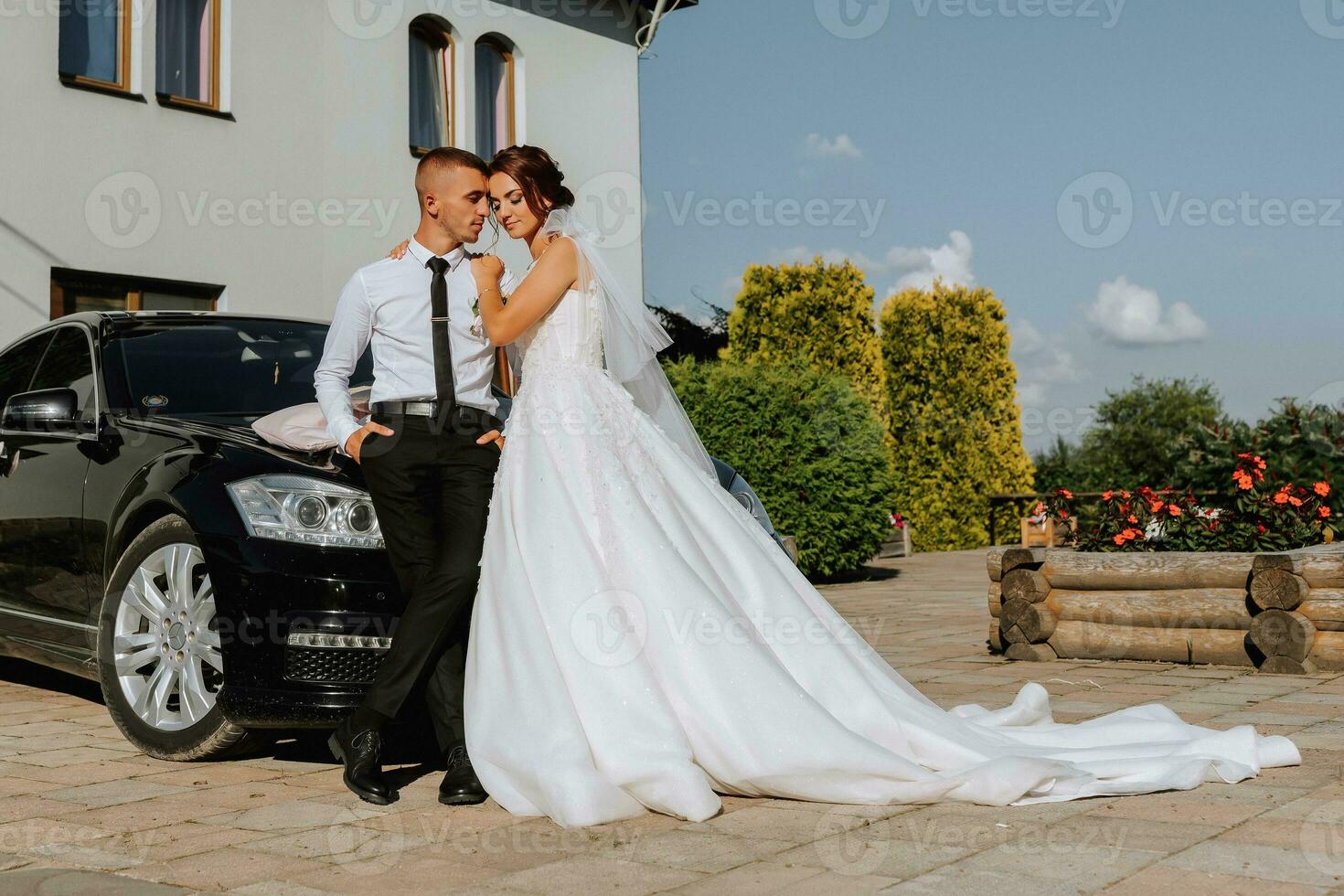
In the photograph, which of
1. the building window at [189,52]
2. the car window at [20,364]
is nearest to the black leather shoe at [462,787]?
the car window at [20,364]

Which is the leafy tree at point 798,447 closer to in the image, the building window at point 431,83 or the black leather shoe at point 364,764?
the building window at point 431,83

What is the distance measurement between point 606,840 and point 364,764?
0.90 metres

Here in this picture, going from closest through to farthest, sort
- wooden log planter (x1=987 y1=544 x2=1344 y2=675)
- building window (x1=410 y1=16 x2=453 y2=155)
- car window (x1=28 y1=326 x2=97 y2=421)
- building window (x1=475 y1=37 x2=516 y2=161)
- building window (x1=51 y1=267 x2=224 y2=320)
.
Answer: car window (x1=28 y1=326 x2=97 y2=421), wooden log planter (x1=987 y1=544 x2=1344 y2=675), building window (x1=51 y1=267 x2=224 y2=320), building window (x1=410 y1=16 x2=453 y2=155), building window (x1=475 y1=37 x2=516 y2=161)

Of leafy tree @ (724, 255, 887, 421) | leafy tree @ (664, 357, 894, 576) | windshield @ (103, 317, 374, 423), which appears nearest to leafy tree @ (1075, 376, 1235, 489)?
leafy tree @ (724, 255, 887, 421)

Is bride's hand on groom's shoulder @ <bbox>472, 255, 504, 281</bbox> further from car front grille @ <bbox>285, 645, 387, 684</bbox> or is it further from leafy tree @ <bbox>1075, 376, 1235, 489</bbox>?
leafy tree @ <bbox>1075, 376, 1235, 489</bbox>

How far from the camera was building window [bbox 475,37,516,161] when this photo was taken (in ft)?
50.5

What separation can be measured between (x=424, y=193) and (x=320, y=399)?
77cm

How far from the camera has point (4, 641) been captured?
19.2ft

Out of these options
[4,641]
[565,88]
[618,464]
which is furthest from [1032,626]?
[565,88]

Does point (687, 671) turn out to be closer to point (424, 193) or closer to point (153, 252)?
point (424, 193)

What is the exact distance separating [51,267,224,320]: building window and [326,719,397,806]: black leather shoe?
8154mm

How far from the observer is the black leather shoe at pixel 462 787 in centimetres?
393

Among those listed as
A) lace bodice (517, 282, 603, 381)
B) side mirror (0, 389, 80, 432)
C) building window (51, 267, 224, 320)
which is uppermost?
building window (51, 267, 224, 320)

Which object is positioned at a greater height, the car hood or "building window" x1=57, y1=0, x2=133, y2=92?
"building window" x1=57, y1=0, x2=133, y2=92
